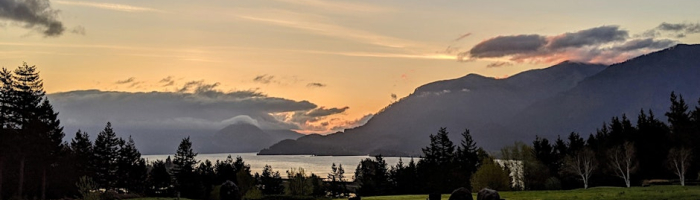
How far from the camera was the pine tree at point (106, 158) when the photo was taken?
12369 cm

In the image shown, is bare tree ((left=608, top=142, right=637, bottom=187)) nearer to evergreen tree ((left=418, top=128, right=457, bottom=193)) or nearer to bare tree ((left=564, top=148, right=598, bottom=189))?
bare tree ((left=564, top=148, right=598, bottom=189))

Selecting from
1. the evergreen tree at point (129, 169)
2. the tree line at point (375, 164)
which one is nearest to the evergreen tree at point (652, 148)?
the tree line at point (375, 164)

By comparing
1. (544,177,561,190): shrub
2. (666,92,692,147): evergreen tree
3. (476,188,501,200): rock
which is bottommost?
(544,177,561,190): shrub

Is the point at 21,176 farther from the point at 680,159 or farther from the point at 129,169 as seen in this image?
the point at 680,159

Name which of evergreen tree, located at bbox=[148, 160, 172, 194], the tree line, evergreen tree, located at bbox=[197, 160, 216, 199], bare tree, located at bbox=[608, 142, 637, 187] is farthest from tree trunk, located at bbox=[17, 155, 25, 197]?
bare tree, located at bbox=[608, 142, 637, 187]

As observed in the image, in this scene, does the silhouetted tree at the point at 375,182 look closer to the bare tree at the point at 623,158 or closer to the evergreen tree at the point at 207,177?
the evergreen tree at the point at 207,177

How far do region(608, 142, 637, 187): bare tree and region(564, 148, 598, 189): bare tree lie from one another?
3.38 m

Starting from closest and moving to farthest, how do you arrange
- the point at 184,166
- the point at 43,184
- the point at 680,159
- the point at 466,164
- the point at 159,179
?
the point at 43,184 < the point at 680,159 < the point at 159,179 < the point at 184,166 < the point at 466,164

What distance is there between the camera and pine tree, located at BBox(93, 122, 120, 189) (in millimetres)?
123688

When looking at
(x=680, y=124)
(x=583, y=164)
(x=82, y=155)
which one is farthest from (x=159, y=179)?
(x=680, y=124)

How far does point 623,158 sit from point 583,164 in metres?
7.32

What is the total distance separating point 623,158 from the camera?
101500 millimetres

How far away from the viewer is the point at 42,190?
297 feet

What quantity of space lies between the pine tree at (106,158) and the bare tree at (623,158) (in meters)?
102
